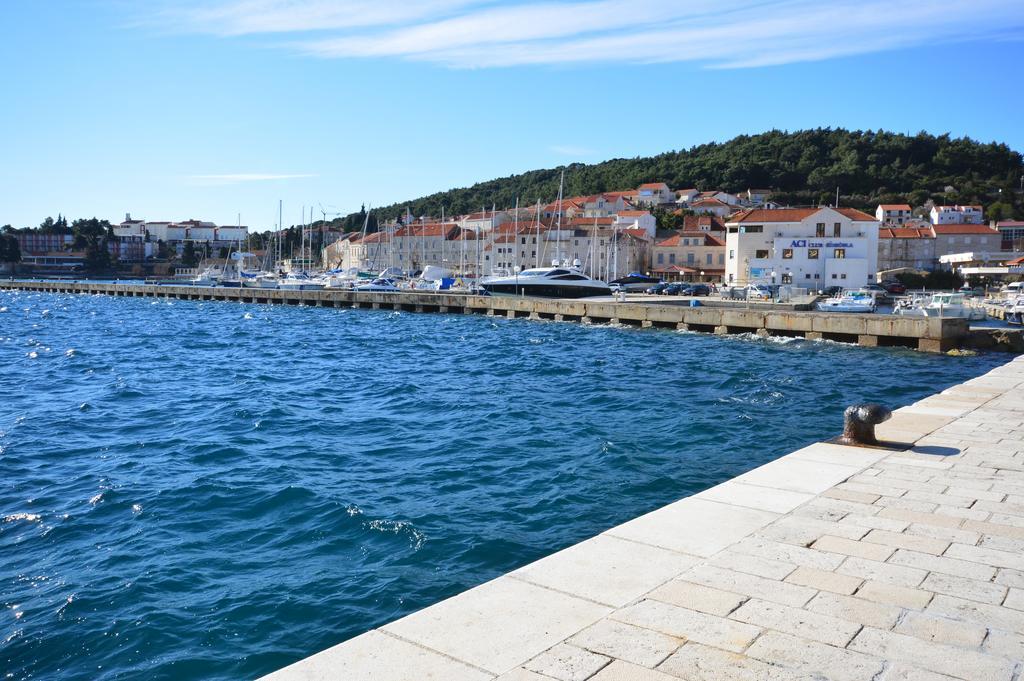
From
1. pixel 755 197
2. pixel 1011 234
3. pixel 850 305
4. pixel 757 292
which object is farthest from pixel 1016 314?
pixel 755 197

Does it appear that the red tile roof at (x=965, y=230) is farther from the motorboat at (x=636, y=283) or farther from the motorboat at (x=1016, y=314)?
the motorboat at (x=1016, y=314)

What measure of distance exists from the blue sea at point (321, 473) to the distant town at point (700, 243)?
40.4 metres

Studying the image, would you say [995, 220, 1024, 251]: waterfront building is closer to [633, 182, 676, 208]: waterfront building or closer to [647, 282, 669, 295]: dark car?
[633, 182, 676, 208]: waterfront building

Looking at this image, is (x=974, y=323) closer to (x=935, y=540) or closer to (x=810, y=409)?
(x=810, y=409)

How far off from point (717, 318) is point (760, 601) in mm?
33935

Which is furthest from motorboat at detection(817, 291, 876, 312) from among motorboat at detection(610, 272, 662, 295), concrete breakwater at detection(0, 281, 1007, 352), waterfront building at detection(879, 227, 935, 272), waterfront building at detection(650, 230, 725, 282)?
waterfront building at detection(879, 227, 935, 272)

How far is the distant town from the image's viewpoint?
68.5 meters

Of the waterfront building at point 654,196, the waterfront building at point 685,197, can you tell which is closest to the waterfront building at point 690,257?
the waterfront building at point 685,197

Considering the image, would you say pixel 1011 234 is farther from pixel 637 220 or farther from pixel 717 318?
pixel 717 318

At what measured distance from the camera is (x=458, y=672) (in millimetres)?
4559

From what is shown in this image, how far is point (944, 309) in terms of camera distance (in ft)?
122

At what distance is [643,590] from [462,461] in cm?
774

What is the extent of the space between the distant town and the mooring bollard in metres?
55.3

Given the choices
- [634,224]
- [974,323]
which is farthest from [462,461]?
[634,224]
